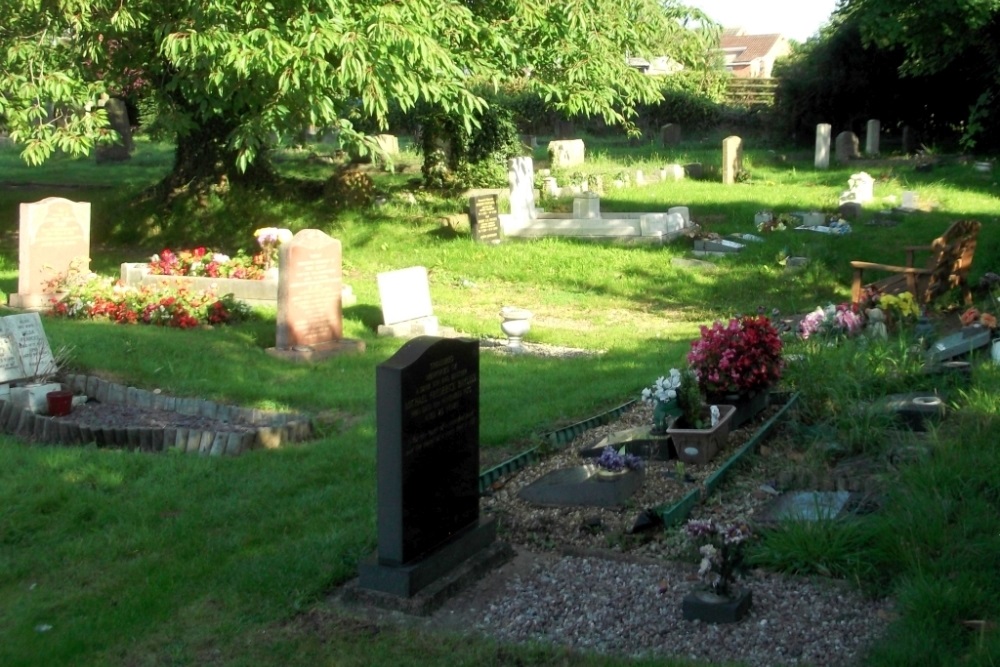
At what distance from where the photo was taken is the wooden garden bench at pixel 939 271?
482 inches

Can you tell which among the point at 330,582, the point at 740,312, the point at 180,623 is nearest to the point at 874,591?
the point at 330,582

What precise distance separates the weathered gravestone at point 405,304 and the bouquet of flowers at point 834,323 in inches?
164

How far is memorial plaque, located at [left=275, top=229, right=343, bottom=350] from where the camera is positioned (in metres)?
11.1

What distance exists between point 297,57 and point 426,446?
304 inches

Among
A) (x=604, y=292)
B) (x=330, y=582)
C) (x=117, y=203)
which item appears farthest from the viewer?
(x=117, y=203)

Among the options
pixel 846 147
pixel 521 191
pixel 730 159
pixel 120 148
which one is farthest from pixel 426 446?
pixel 120 148

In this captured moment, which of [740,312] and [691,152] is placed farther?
[691,152]

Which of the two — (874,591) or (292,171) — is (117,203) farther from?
(874,591)

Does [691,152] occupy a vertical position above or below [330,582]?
above

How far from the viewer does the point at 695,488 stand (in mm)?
6590

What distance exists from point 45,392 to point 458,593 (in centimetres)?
543

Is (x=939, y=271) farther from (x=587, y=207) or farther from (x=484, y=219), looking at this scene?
(x=484, y=219)

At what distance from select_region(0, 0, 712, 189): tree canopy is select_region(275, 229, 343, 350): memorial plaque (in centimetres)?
198

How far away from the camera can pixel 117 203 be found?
22359 mm
